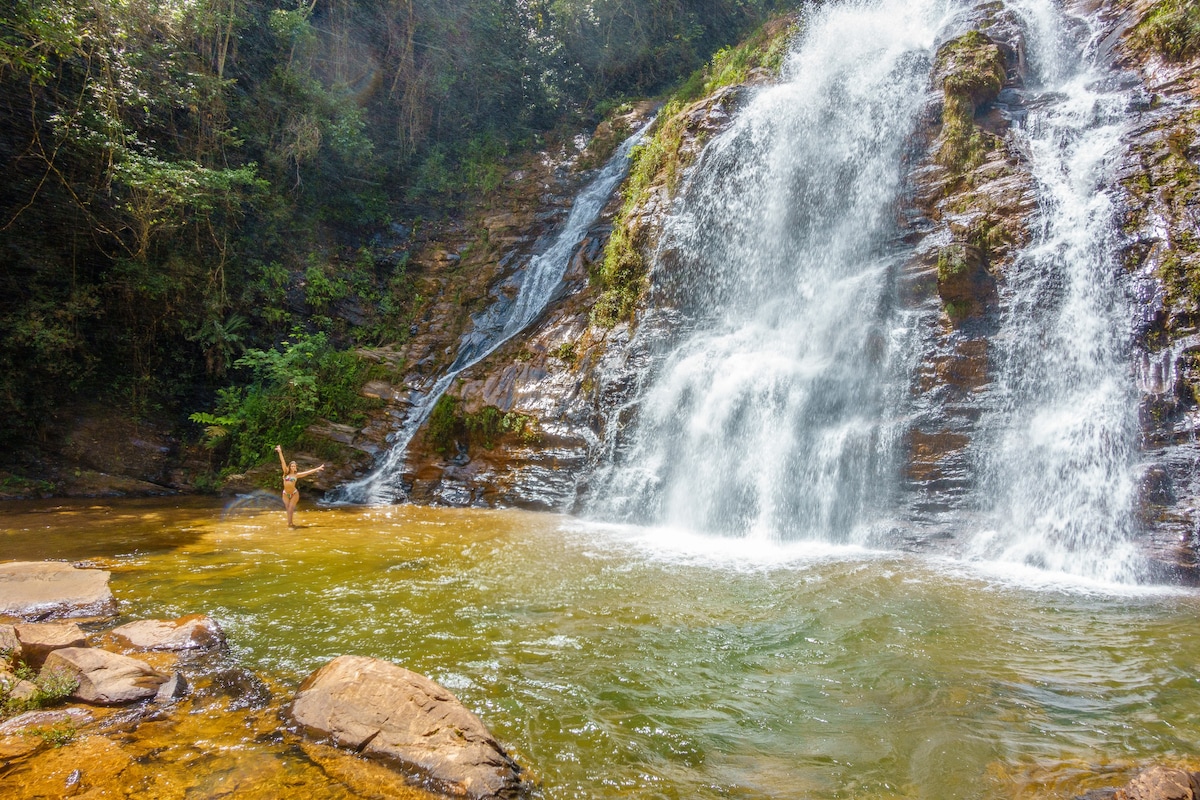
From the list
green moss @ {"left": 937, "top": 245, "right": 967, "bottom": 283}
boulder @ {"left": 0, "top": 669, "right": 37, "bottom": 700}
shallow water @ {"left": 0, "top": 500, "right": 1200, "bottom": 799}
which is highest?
green moss @ {"left": 937, "top": 245, "right": 967, "bottom": 283}

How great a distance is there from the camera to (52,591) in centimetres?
521

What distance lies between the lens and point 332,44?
18234mm

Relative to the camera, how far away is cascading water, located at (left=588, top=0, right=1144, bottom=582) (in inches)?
312

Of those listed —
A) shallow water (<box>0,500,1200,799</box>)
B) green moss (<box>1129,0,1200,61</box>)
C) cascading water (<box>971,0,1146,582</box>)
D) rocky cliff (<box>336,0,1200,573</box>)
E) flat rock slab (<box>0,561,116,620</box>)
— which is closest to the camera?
shallow water (<box>0,500,1200,799</box>)

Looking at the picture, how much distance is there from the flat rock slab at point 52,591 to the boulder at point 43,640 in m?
Answer: 0.92

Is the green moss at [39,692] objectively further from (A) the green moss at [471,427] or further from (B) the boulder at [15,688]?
(A) the green moss at [471,427]

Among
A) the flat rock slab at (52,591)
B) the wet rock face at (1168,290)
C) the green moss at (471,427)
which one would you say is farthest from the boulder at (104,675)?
the wet rock face at (1168,290)

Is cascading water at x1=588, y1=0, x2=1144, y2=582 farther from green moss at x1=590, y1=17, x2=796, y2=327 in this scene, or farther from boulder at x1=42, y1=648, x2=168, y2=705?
boulder at x1=42, y1=648, x2=168, y2=705

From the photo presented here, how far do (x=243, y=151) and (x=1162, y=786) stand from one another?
18.3m

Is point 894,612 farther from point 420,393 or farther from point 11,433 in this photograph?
point 11,433

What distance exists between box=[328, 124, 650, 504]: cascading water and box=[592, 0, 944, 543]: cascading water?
3.33m

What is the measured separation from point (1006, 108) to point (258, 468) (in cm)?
1496

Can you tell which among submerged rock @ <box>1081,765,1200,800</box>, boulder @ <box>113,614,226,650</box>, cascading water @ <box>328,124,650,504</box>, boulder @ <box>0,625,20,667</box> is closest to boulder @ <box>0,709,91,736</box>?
boulder @ <box>0,625,20,667</box>

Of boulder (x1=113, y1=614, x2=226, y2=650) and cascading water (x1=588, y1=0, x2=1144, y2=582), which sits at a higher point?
cascading water (x1=588, y1=0, x2=1144, y2=582)
